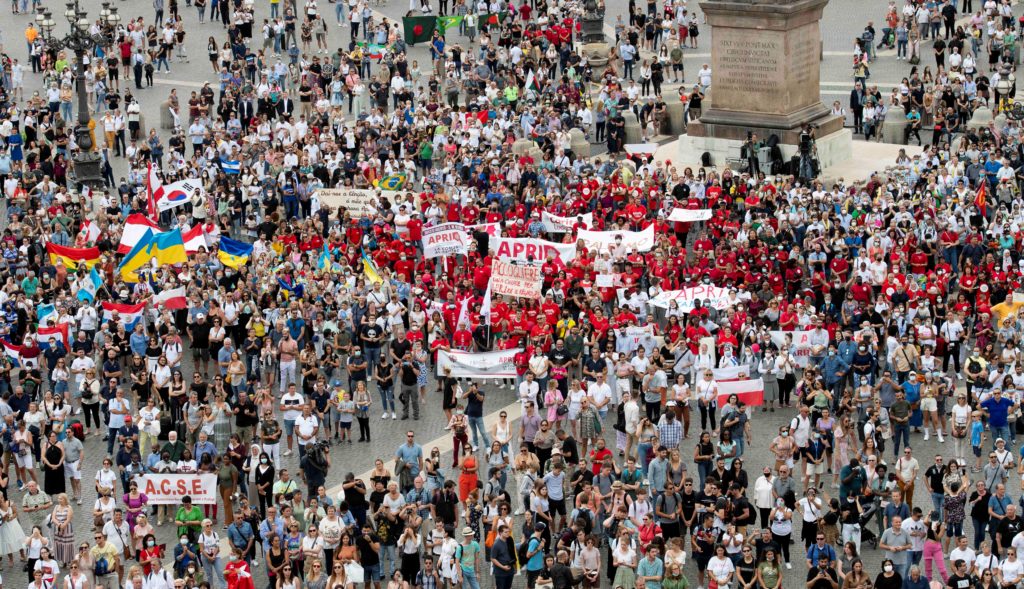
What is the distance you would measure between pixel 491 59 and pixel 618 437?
27408 mm

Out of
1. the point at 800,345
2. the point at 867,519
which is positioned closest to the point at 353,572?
the point at 867,519

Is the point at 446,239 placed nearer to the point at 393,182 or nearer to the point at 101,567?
the point at 393,182

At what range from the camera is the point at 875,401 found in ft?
110

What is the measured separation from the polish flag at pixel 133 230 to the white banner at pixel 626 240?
838 centimetres

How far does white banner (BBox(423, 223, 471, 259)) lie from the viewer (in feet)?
136

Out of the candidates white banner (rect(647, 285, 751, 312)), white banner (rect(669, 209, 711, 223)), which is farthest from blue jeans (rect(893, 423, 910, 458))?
white banner (rect(669, 209, 711, 223))

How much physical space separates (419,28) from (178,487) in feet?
116

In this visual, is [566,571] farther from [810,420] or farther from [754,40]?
[754,40]

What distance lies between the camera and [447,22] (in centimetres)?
6481

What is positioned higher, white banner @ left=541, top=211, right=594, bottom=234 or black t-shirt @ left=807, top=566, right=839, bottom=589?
white banner @ left=541, top=211, right=594, bottom=234

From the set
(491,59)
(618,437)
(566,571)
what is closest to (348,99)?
(491,59)

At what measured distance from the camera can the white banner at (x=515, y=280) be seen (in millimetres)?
38094

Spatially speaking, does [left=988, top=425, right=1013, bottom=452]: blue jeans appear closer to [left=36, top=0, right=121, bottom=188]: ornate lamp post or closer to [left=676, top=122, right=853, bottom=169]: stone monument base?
[left=676, top=122, right=853, bottom=169]: stone monument base

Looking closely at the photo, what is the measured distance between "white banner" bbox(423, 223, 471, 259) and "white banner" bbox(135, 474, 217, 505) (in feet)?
35.0
